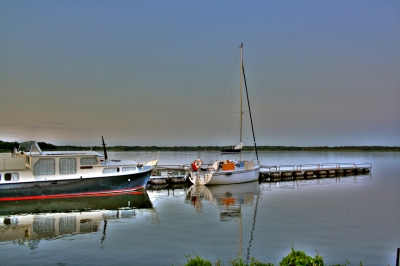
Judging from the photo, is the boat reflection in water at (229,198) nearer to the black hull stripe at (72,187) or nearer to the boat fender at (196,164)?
the boat fender at (196,164)

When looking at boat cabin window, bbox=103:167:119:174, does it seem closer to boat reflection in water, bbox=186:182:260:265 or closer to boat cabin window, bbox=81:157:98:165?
boat cabin window, bbox=81:157:98:165

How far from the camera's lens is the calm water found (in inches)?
655

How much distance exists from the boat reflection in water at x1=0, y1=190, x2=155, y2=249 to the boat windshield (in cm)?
506

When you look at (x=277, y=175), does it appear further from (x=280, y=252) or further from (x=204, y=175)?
(x=280, y=252)

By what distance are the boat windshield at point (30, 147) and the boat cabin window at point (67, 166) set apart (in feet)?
8.88

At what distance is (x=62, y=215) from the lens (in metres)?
26.6

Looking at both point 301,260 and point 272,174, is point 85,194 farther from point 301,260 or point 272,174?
point 272,174

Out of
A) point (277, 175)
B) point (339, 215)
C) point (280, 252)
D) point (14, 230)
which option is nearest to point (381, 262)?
point (280, 252)

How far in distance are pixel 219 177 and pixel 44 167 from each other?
19113 mm

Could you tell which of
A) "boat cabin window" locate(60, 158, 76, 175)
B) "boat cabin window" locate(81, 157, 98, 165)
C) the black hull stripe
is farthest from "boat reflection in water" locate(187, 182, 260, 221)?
"boat cabin window" locate(60, 158, 76, 175)

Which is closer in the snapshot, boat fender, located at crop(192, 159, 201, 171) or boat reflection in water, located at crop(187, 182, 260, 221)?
boat reflection in water, located at crop(187, 182, 260, 221)

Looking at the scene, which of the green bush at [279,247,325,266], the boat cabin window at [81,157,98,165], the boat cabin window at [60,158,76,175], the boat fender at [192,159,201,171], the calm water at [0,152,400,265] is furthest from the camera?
the boat fender at [192,159,201,171]

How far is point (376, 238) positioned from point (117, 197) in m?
22.7

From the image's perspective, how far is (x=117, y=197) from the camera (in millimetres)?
34969
